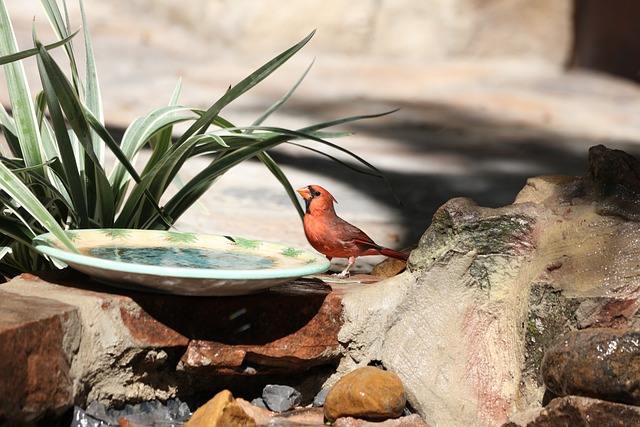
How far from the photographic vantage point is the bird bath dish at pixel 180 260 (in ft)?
8.68

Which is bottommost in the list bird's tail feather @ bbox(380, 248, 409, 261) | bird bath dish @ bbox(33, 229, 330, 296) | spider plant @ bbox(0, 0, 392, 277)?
bird's tail feather @ bbox(380, 248, 409, 261)

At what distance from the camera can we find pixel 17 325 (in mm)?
2383

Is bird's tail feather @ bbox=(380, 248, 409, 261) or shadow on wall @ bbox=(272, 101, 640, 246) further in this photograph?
shadow on wall @ bbox=(272, 101, 640, 246)

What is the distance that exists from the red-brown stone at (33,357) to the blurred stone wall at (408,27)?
847 centimetres

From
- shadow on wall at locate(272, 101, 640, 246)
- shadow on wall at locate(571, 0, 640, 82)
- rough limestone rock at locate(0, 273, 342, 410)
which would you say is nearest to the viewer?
rough limestone rock at locate(0, 273, 342, 410)

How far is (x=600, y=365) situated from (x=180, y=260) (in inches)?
48.8

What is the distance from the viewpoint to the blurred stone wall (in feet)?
35.5

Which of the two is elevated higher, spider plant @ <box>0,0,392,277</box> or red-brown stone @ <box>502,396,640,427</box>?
spider plant @ <box>0,0,392,277</box>

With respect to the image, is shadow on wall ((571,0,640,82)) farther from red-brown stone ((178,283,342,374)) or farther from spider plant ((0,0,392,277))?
red-brown stone ((178,283,342,374))

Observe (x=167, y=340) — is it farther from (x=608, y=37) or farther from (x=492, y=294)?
(x=608, y=37)

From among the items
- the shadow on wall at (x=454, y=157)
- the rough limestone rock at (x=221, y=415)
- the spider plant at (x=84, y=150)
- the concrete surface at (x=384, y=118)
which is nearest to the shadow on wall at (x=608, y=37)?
the concrete surface at (x=384, y=118)

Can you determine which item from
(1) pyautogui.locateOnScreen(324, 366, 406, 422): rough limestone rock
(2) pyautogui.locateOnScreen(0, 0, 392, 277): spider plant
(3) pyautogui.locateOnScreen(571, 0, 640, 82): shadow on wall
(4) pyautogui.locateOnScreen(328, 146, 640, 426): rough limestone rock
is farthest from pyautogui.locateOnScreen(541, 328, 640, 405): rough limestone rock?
(3) pyautogui.locateOnScreen(571, 0, 640, 82): shadow on wall

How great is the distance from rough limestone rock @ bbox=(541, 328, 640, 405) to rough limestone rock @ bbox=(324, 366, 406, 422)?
1.65 feet

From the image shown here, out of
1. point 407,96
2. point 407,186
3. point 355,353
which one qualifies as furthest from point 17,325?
point 407,96
